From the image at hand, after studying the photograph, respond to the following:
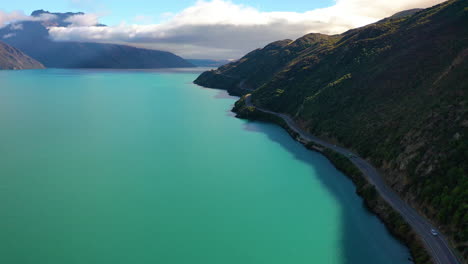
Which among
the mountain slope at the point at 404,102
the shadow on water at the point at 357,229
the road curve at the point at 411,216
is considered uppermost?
the mountain slope at the point at 404,102

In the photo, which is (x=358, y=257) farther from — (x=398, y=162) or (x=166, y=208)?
(x=166, y=208)

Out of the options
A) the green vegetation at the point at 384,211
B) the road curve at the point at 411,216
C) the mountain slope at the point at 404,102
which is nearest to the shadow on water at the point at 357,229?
the green vegetation at the point at 384,211

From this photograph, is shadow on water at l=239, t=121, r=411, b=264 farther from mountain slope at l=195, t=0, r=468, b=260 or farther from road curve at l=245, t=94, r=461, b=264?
mountain slope at l=195, t=0, r=468, b=260

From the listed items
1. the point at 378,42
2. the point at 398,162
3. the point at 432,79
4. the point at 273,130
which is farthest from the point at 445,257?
the point at 378,42

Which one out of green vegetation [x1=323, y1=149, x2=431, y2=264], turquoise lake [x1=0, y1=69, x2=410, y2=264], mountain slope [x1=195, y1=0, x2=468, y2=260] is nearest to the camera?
green vegetation [x1=323, y1=149, x2=431, y2=264]

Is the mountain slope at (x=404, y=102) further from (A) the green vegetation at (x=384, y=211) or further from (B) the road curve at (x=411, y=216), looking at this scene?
(A) the green vegetation at (x=384, y=211)

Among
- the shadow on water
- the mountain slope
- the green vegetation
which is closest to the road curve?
the green vegetation
